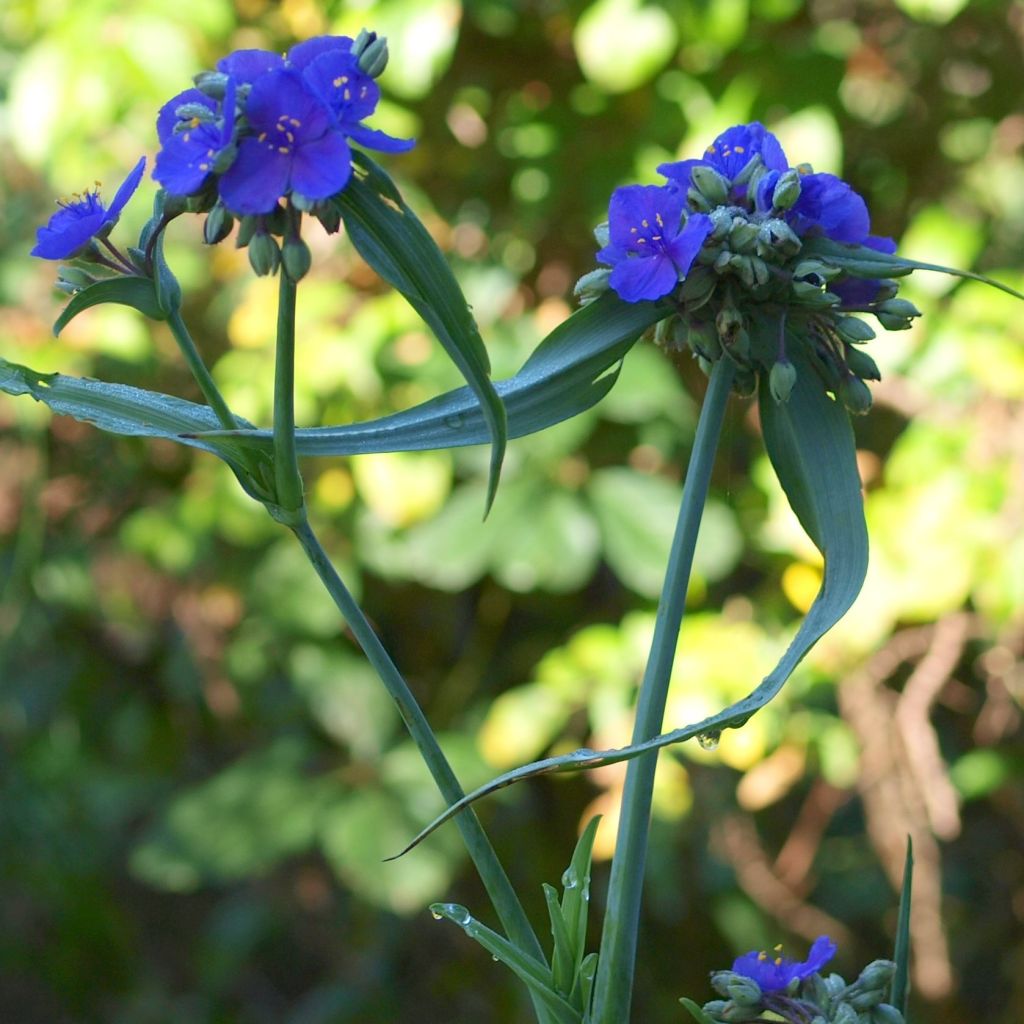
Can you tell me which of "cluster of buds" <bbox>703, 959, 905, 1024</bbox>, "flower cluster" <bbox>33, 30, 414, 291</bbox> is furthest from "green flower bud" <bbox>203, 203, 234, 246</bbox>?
"cluster of buds" <bbox>703, 959, 905, 1024</bbox>

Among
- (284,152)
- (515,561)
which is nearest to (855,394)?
(284,152)

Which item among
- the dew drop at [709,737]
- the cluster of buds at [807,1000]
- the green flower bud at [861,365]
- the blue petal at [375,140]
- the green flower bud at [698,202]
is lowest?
the cluster of buds at [807,1000]

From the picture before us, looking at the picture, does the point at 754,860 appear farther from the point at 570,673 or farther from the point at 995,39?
the point at 995,39

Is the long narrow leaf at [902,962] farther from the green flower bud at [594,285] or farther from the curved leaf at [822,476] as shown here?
the green flower bud at [594,285]

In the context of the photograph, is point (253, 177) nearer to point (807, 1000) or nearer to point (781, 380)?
point (781, 380)

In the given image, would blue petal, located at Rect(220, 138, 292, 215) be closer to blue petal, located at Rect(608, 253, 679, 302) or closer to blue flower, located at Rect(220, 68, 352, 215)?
blue flower, located at Rect(220, 68, 352, 215)

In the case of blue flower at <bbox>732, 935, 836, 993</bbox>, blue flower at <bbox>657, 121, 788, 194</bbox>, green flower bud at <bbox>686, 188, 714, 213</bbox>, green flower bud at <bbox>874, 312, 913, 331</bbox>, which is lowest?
blue flower at <bbox>732, 935, 836, 993</bbox>

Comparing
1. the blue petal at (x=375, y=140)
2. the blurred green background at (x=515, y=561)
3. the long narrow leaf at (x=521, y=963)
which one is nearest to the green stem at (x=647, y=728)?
the long narrow leaf at (x=521, y=963)
